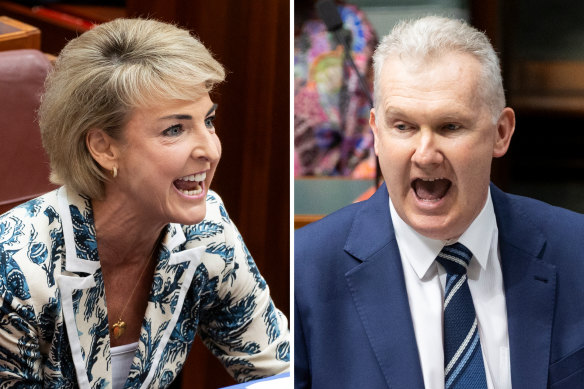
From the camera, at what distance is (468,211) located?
791 mm

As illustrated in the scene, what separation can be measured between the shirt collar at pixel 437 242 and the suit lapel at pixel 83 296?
0.60m

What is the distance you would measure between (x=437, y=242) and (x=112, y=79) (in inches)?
23.4

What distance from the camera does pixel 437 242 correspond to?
2.63ft

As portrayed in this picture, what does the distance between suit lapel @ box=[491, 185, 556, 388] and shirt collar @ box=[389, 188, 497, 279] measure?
11 mm

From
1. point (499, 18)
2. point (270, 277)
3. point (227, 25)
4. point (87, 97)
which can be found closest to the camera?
point (499, 18)

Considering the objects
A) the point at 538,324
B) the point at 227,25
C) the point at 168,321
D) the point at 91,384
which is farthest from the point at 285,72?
the point at 538,324

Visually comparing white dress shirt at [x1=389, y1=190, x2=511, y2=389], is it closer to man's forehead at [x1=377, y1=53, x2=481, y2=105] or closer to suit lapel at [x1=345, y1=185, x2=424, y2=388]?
suit lapel at [x1=345, y1=185, x2=424, y2=388]

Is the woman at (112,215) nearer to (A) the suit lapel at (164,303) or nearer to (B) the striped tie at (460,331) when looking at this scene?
(A) the suit lapel at (164,303)

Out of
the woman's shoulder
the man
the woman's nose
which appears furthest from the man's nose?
the woman's shoulder

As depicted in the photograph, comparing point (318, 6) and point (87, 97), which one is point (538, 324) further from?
point (87, 97)

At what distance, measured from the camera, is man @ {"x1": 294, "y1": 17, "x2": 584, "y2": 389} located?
77 cm

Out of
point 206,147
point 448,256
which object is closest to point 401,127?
point 448,256

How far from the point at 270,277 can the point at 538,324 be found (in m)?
0.76

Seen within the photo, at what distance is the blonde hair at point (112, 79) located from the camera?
3.82 ft
